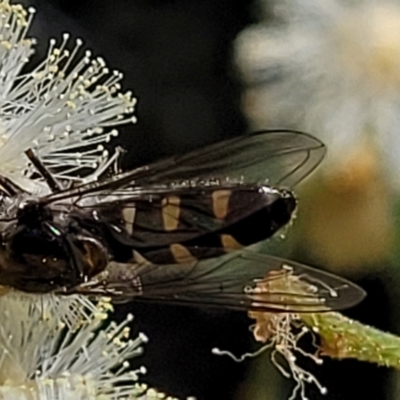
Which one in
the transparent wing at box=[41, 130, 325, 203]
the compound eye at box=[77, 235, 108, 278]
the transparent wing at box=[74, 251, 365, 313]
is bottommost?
the transparent wing at box=[74, 251, 365, 313]

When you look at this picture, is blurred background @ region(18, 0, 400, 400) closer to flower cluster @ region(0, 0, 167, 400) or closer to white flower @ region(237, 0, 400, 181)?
white flower @ region(237, 0, 400, 181)

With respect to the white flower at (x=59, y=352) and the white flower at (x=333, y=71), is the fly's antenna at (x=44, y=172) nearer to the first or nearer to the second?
the white flower at (x=59, y=352)

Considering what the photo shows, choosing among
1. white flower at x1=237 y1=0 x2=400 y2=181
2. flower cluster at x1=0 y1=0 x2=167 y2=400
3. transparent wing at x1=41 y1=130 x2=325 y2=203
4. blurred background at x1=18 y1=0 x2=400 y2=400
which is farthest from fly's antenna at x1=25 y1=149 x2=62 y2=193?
white flower at x1=237 y1=0 x2=400 y2=181

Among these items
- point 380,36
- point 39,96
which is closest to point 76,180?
point 39,96

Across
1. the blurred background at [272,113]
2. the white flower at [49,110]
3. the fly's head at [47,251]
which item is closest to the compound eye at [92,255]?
the fly's head at [47,251]

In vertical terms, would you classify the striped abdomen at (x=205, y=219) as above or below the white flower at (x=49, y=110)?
below

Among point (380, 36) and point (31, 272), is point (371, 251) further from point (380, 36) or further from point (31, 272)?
point (31, 272)

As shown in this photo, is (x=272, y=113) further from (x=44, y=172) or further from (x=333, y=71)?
(x=44, y=172)
